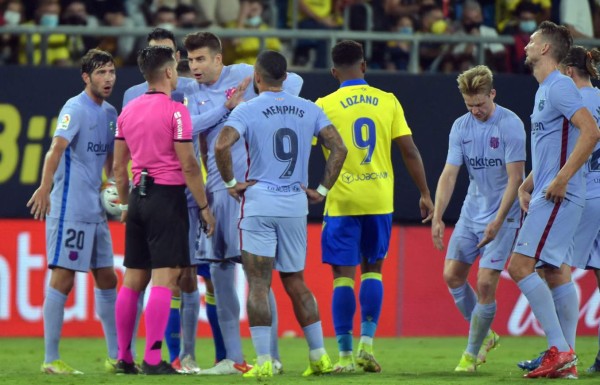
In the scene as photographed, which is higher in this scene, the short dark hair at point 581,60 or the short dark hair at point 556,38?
the short dark hair at point 556,38

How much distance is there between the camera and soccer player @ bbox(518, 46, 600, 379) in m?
9.23

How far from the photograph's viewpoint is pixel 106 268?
1014 centimetres

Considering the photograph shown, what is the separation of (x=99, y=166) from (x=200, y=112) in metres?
0.95

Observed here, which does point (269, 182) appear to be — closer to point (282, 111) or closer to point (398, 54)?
point (282, 111)

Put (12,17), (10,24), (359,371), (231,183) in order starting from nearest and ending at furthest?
(231,183), (359,371), (10,24), (12,17)

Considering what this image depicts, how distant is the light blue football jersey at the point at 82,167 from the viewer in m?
9.94

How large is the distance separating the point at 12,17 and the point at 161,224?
615cm

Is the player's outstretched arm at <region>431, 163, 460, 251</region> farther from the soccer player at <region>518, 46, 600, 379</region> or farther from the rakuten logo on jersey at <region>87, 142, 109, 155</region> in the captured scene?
Result: the rakuten logo on jersey at <region>87, 142, 109, 155</region>

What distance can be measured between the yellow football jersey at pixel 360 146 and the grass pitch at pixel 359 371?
1.30 metres

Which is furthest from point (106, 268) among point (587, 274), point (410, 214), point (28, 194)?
point (587, 274)

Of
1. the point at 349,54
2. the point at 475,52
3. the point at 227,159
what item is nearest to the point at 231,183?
the point at 227,159

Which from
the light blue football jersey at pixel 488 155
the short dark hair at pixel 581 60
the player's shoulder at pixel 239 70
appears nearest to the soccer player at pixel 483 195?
the light blue football jersey at pixel 488 155

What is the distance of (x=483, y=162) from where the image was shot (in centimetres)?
990

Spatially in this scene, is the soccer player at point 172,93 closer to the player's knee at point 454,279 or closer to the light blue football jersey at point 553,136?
the player's knee at point 454,279
